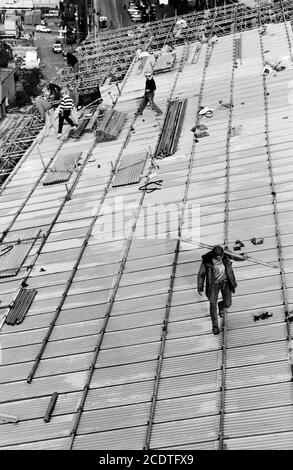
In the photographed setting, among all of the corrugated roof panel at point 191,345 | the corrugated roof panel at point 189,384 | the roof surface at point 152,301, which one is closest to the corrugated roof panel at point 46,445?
the roof surface at point 152,301

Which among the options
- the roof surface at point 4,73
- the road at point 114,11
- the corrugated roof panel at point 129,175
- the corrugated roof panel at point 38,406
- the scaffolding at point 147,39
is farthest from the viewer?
the road at point 114,11

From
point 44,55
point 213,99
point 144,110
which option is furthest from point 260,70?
point 44,55

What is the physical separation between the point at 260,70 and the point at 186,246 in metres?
18.9

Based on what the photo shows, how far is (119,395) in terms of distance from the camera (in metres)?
15.8

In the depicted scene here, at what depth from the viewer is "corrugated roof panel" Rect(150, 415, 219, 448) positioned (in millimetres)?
14117

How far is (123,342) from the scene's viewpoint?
58.0 feet

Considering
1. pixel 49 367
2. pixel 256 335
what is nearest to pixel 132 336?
pixel 49 367

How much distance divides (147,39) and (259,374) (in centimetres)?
4210

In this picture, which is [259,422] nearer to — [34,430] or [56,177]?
[34,430]

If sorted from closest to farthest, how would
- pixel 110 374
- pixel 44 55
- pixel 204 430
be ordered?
1. pixel 204 430
2. pixel 110 374
3. pixel 44 55

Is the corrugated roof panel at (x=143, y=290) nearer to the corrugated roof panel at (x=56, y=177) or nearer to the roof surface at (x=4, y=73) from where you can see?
the corrugated roof panel at (x=56, y=177)

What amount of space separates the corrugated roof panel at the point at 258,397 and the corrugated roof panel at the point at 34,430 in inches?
137

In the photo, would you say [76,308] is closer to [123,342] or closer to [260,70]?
[123,342]

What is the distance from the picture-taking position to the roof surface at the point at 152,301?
1488 centimetres
